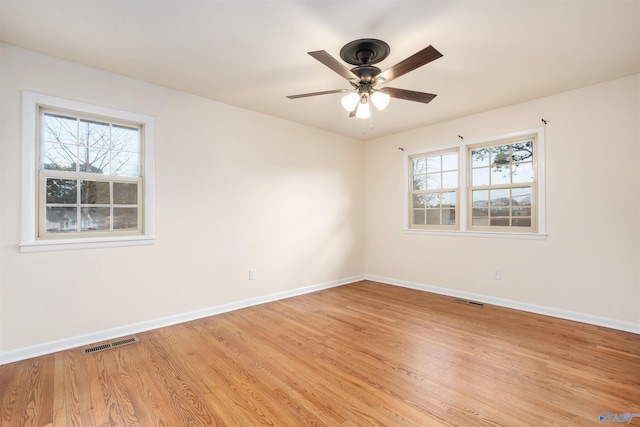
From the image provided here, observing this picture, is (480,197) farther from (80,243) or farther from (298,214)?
(80,243)

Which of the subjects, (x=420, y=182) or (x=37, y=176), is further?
(x=420, y=182)

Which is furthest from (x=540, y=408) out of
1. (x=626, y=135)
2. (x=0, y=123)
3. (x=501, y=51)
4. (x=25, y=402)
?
(x=0, y=123)

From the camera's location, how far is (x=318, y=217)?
4.84 m

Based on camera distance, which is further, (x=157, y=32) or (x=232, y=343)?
(x=232, y=343)

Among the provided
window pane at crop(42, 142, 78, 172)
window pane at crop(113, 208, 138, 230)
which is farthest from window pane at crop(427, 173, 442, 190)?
window pane at crop(42, 142, 78, 172)

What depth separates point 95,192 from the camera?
2.95 meters

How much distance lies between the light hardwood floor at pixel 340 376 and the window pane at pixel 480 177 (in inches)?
74.5

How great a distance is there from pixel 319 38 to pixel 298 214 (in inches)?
103

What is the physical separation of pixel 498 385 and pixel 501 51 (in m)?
2.67

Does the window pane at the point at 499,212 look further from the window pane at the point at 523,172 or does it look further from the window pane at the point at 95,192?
the window pane at the point at 95,192

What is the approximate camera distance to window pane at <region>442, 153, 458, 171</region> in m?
4.53

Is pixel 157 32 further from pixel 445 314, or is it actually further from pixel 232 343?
pixel 445 314

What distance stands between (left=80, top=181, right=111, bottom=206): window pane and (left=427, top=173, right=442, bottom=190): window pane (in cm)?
432

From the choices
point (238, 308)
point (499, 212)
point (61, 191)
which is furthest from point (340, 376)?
point (499, 212)
